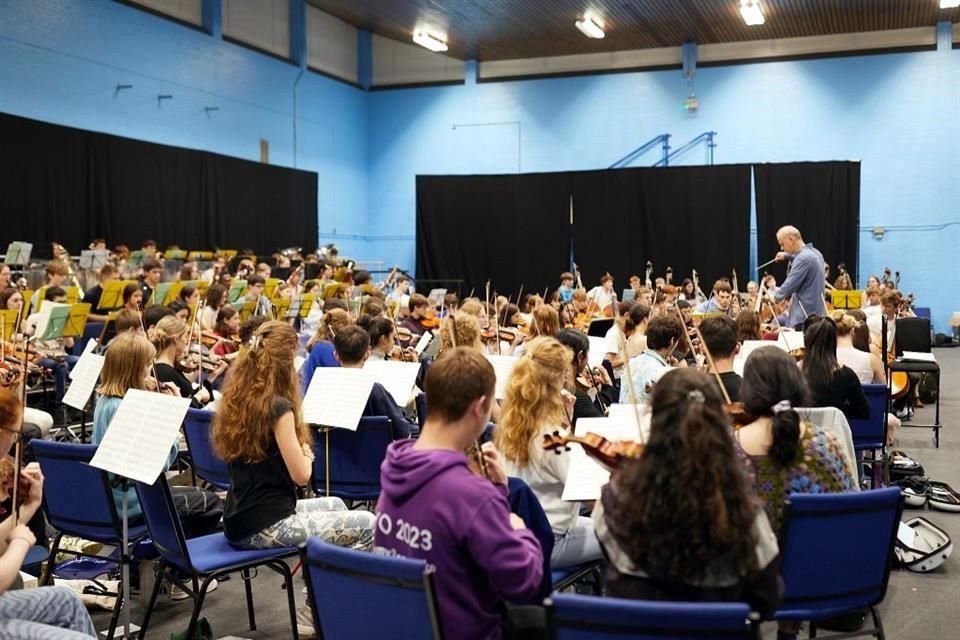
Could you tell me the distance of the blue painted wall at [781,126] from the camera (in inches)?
658

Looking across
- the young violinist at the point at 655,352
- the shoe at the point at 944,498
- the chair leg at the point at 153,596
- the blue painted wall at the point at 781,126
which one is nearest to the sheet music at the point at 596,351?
the young violinist at the point at 655,352

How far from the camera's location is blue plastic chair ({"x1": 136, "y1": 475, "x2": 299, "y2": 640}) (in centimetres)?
325

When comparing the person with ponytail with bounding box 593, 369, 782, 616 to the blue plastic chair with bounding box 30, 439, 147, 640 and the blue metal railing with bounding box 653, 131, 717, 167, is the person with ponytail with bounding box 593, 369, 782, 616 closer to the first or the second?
the blue plastic chair with bounding box 30, 439, 147, 640

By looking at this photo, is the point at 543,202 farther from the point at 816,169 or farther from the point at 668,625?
the point at 668,625

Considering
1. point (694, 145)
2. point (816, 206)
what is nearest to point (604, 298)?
point (816, 206)

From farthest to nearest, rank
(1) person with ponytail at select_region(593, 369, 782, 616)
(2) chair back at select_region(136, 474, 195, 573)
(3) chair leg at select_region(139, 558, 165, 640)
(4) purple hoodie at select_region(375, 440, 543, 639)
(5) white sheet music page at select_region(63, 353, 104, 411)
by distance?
(5) white sheet music page at select_region(63, 353, 104, 411), (3) chair leg at select_region(139, 558, 165, 640), (2) chair back at select_region(136, 474, 195, 573), (4) purple hoodie at select_region(375, 440, 543, 639), (1) person with ponytail at select_region(593, 369, 782, 616)

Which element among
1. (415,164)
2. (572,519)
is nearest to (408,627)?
(572,519)

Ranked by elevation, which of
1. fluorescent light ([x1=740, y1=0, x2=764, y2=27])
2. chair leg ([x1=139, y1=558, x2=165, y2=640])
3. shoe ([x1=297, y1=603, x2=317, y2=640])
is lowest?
shoe ([x1=297, y1=603, x2=317, y2=640])

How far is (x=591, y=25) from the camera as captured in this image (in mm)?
16234

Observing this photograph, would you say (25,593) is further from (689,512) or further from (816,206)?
(816,206)

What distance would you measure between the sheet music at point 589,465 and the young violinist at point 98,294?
7472mm

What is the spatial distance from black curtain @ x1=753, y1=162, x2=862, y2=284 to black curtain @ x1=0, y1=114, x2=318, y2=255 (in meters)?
9.06

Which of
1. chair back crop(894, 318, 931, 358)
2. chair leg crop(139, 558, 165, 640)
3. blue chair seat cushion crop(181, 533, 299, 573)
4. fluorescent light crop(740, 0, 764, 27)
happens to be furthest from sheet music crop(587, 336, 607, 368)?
fluorescent light crop(740, 0, 764, 27)

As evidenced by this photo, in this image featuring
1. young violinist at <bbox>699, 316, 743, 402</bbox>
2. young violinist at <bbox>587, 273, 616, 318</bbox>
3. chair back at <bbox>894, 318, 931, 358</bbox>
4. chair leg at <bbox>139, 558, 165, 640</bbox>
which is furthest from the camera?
young violinist at <bbox>587, 273, 616, 318</bbox>
